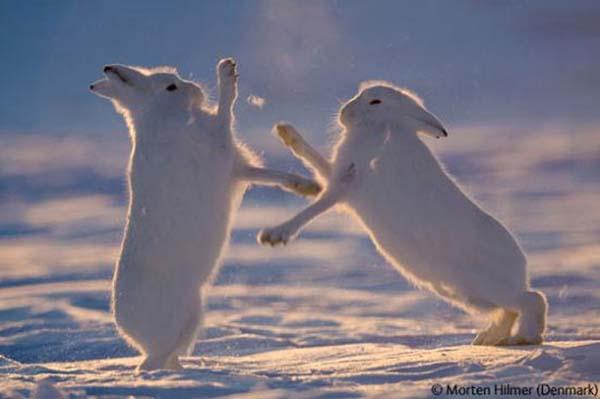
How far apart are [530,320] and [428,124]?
1.65 meters

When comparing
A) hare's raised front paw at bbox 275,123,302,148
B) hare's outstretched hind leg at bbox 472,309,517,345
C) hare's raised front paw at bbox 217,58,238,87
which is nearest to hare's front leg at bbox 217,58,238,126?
hare's raised front paw at bbox 217,58,238,87

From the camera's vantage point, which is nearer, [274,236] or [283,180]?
[274,236]

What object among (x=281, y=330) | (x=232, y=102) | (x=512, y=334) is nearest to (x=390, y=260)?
(x=512, y=334)

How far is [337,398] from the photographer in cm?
496

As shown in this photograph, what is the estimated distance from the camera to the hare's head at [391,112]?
7.29 metres

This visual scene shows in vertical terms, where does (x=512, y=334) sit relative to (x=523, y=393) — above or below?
above

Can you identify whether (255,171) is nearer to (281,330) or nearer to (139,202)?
(139,202)

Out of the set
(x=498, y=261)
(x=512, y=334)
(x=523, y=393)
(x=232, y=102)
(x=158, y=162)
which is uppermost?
(x=232, y=102)

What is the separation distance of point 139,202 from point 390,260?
6.31ft

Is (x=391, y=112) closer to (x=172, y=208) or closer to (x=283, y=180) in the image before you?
(x=283, y=180)

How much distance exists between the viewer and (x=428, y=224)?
701 centimetres

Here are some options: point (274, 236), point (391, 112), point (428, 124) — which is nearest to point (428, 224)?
point (428, 124)

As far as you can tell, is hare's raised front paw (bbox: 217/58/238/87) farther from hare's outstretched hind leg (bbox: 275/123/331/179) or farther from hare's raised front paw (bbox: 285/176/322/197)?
hare's raised front paw (bbox: 285/176/322/197)

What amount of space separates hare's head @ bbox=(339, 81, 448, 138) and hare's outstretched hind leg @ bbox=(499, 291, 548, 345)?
4.54 ft
